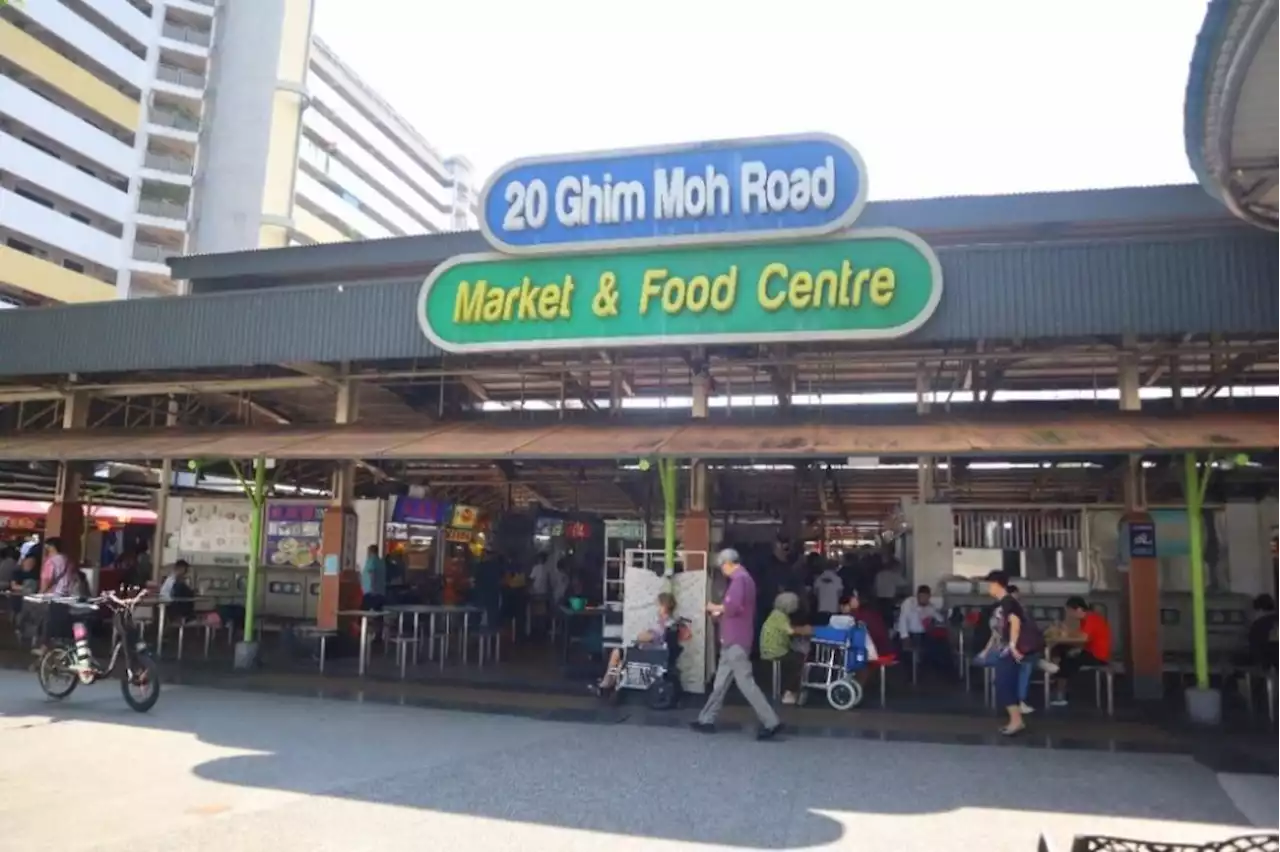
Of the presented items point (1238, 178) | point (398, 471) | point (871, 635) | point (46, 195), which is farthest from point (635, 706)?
point (46, 195)

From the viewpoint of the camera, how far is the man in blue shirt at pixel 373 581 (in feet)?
48.4

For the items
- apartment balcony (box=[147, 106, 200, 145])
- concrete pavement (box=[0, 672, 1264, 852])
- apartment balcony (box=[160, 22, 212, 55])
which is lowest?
concrete pavement (box=[0, 672, 1264, 852])

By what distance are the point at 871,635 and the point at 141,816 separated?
7.90 meters

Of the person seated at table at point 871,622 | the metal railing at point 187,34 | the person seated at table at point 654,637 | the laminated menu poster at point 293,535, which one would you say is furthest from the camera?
the metal railing at point 187,34

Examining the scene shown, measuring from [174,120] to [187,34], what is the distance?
18.3 feet

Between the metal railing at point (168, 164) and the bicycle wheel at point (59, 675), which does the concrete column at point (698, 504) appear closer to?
the bicycle wheel at point (59, 675)

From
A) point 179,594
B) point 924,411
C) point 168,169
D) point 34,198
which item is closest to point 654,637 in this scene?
point 924,411

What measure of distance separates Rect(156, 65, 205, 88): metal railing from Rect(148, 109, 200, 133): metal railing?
1.57 metres

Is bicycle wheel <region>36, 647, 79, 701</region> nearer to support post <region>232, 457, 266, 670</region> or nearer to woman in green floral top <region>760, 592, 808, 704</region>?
support post <region>232, 457, 266, 670</region>

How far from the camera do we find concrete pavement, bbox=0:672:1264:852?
609cm

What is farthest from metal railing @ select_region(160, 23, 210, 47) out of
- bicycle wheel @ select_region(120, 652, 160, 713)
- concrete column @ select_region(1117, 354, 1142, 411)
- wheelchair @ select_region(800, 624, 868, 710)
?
concrete column @ select_region(1117, 354, 1142, 411)

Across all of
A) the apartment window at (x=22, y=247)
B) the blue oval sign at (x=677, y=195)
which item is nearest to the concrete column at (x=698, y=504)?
the blue oval sign at (x=677, y=195)

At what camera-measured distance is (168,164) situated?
51.0 meters

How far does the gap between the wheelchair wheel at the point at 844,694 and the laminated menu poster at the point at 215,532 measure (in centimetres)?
1075
